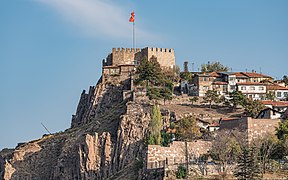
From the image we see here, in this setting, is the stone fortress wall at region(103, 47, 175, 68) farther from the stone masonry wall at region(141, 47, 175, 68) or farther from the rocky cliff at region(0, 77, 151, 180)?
the rocky cliff at region(0, 77, 151, 180)

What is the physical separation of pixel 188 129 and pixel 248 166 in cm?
3129

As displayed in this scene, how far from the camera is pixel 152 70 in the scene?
133750 millimetres

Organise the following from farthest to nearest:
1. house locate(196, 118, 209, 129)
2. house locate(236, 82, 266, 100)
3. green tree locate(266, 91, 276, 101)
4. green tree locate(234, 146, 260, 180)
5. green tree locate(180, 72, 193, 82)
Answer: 1. green tree locate(180, 72, 193, 82)
2. house locate(236, 82, 266, 100)
3. green tree locate(266, 91, 276, 101)
4. house locate(196, 118, 209, 129)
5. green tree locate(234, 146, 260, 180)

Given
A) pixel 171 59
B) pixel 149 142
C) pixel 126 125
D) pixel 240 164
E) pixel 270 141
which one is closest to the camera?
pixel 240 164

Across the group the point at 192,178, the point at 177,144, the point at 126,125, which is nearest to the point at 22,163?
the point at 126,125

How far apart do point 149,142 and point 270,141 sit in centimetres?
1581

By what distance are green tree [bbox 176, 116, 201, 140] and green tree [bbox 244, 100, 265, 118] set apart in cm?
979

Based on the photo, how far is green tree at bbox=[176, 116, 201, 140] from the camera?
103 metres

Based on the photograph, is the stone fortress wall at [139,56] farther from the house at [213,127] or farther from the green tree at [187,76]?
the house at [213,127]

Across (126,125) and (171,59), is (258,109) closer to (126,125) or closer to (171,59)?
(126,125)

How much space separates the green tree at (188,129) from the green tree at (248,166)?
26.5m

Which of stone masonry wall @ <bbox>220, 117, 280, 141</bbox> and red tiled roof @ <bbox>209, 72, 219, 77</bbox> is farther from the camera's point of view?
red tiled roof @ <bbox>209, 72, 219, 77</bbox>

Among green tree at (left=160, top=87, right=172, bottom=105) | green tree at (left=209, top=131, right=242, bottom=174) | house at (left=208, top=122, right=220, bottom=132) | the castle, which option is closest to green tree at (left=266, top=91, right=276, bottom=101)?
green tree at (left=160, top=87, right=172, bottom=105)

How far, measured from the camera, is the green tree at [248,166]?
73.8 m
